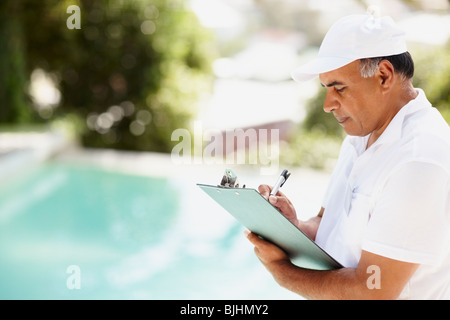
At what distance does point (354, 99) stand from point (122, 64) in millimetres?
8511

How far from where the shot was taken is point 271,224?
1347 millimetres

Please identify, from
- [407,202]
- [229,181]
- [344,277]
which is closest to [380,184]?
[407,202]

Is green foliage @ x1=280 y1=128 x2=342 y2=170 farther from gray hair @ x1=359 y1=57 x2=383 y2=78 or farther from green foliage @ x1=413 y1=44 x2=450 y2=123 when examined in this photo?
gray hair @ x1=359 y1=57 x2=383 y2=78

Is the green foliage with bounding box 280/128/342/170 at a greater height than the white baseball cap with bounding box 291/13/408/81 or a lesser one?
lesser

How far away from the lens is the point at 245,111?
1097 cm

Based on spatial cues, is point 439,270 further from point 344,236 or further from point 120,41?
point 120,41

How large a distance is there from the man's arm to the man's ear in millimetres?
382

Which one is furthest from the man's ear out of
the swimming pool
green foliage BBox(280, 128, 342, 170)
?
green foliage BBox(280, 128, 342, 170)

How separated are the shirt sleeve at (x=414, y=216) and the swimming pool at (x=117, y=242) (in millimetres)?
3417

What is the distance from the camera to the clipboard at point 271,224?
49.6 inches

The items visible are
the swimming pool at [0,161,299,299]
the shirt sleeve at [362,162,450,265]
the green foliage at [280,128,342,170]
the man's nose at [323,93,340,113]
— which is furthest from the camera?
the green foliage at [280,128,342,170]

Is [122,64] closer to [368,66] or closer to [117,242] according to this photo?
[117,242]

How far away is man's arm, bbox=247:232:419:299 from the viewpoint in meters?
1.17
